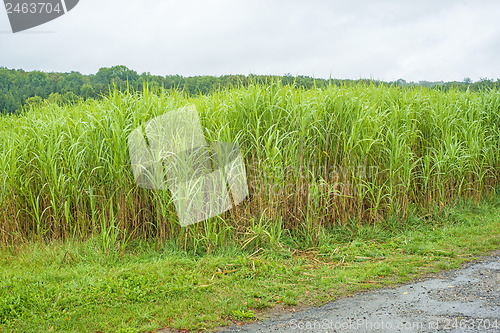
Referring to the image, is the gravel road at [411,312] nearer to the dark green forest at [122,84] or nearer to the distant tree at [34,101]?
the dark green forest at [122,84]

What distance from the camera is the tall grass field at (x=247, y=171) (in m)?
4.67

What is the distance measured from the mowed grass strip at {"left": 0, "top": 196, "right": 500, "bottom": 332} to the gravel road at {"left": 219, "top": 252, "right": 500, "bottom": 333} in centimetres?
18

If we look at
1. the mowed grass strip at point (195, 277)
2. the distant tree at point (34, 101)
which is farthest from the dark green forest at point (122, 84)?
the mowed grass strip at point (195, 277)

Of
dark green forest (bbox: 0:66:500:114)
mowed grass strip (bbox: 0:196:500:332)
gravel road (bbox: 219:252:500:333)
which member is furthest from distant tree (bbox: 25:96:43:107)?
gravel road (bbox: 219:252:500:333)

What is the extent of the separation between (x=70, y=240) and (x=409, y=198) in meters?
4.51

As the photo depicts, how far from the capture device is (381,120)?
5.88 metres

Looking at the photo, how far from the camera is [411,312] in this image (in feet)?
10.8

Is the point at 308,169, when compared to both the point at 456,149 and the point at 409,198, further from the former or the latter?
the point at 456,149

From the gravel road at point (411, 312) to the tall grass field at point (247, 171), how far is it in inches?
51.6

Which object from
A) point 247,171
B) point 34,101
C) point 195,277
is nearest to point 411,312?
point 195,277

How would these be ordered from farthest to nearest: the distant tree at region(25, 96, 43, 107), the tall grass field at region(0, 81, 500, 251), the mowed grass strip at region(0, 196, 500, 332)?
the distant tree at region(25, 96, 43, 107) < the tall grass field at region(0, 81, 500, 251) < the mowed grass strip at region(0, 196, 500, 332)

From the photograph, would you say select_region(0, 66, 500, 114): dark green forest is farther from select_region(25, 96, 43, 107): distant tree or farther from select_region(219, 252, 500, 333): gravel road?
select_region(219, 252, 500, 333): gravel road

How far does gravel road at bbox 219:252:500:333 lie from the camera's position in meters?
3.04

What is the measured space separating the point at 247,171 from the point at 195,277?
145cm
